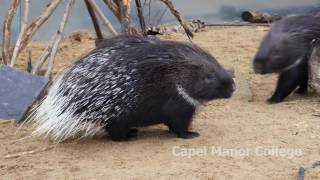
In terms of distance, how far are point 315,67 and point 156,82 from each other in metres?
1.65

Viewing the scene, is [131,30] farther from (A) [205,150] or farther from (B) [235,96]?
(A) [205,150]

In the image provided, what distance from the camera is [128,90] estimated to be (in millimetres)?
3436

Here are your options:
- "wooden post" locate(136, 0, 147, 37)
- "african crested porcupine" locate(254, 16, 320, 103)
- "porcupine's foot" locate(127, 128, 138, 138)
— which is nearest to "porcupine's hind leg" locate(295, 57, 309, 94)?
"african crested porcupine" locate(254, 16, 320, 103)

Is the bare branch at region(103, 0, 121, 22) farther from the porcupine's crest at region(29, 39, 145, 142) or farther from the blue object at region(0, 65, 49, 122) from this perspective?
the porcupine's crest at region(29, 39, 145, 142)

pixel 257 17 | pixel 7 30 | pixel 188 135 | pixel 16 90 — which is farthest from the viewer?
pixel 257 17

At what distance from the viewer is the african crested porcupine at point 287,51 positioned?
4.65m

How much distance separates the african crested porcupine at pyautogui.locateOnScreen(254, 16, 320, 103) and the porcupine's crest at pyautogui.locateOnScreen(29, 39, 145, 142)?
1.48 m

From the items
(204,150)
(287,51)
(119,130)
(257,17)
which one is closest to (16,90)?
(119,130)

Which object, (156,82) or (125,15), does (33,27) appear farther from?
(156,82)

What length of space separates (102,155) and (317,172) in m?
1.12

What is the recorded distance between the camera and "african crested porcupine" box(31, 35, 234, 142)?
3443mm

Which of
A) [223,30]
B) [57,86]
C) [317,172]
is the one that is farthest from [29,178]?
[223,30]

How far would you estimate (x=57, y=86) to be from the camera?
3.59 metres

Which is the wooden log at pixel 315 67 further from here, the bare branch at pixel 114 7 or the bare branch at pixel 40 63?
the bare branch at pixel 40 63
